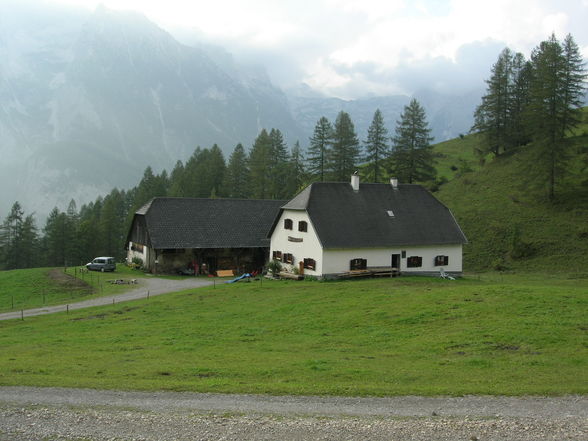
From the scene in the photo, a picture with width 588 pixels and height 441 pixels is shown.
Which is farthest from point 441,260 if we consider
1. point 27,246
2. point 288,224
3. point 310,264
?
point 27,246

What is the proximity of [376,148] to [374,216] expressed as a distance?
29.9 m

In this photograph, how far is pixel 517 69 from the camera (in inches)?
2854

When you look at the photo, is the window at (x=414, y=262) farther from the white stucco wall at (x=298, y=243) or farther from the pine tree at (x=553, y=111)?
the pine tree at (x=553, y=111)

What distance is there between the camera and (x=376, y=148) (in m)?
70.8

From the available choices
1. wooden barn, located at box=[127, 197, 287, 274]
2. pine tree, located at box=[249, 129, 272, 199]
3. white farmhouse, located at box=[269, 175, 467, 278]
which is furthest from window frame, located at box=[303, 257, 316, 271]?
pine tree, located at box=[249, 129, 272, 199]

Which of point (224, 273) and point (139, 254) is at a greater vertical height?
point (139, 254)

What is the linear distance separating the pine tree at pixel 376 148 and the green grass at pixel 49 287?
37267 millimetres

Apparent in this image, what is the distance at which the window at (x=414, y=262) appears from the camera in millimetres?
41750

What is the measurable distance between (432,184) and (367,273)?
3461cm

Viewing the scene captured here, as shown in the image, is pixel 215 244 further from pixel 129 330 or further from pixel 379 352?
pixel 379 352

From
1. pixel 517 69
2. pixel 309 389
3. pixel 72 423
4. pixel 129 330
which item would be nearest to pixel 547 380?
pixel 309 389

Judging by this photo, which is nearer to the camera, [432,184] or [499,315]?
[499,315]

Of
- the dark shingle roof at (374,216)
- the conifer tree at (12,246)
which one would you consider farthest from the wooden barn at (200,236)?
the conifer tree at (12,246)

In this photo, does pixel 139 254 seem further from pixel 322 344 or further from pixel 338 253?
pixel 322 344
